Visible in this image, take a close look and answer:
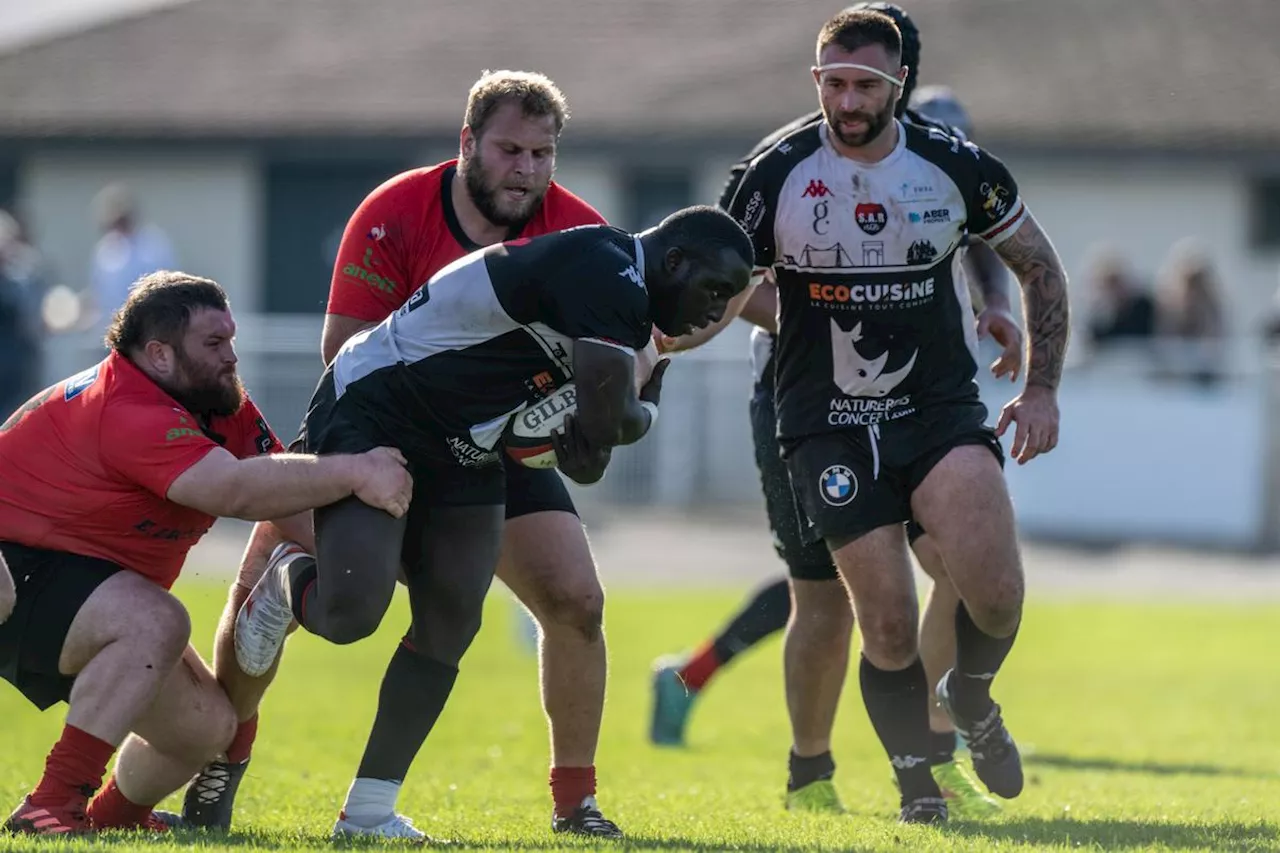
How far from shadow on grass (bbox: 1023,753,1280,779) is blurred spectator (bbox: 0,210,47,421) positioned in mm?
13203

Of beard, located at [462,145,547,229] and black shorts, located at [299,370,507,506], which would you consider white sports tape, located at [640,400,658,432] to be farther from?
beard, located at [462,145,547,229]

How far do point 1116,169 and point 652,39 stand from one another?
300 inches

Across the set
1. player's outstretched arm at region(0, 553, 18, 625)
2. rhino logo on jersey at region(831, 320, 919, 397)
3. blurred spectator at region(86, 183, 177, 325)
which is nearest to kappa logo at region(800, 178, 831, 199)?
rhino logo on jersey at region(831, 320, 919, 397)

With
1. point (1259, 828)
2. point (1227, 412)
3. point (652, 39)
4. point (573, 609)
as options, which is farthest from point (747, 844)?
point (652, 39)

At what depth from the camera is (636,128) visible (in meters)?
27.1

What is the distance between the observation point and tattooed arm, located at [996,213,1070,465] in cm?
742

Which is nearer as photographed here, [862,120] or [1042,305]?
[862,120]

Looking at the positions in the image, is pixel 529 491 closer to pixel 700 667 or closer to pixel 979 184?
pixel 979 184

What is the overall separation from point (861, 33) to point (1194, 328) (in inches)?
585

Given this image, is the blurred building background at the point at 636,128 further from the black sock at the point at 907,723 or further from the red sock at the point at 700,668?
the black sock at the point at 907,723

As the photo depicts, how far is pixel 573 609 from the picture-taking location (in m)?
6.96

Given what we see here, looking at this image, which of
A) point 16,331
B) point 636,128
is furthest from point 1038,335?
point 636,128

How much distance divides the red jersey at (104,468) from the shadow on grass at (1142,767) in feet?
15.5

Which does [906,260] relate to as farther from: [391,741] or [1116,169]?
[1116,169]
